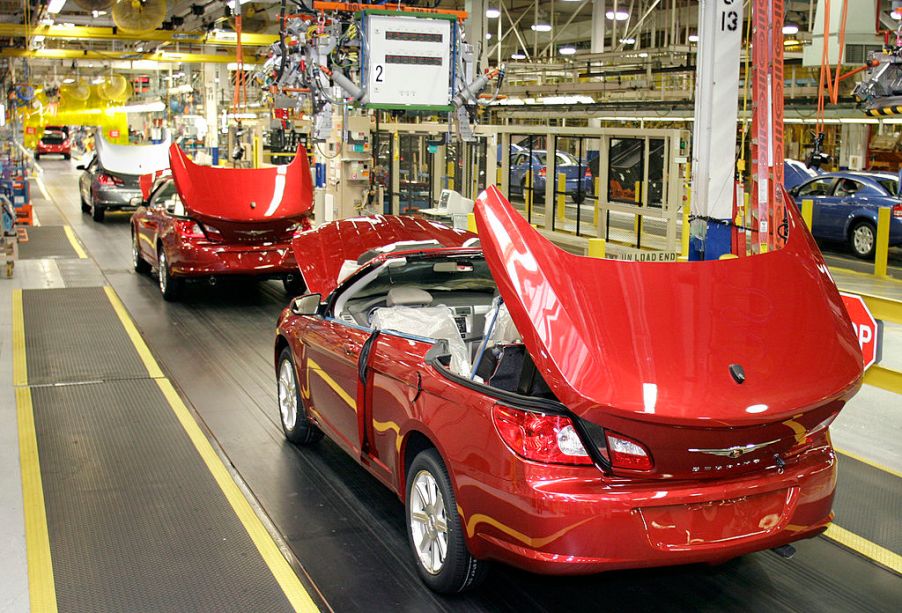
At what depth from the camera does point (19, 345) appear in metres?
9.63

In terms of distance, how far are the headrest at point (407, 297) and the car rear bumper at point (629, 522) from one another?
197 centimetres

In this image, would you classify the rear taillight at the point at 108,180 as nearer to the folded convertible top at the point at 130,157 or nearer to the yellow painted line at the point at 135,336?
the folded convertible top at the point at 130,157

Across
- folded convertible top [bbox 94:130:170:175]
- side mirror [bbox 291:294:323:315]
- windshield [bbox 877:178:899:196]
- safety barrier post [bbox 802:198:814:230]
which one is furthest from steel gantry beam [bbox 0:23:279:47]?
side mirror [bbox 291:294:323:315]

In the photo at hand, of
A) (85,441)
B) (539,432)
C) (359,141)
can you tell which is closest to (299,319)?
(85,441)

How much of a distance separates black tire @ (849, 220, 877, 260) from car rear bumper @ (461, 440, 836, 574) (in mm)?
15593

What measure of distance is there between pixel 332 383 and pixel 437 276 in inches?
38.9

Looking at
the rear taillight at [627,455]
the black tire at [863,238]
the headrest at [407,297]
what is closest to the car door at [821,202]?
the black tire at [863,238]

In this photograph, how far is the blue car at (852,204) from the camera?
17891 mm

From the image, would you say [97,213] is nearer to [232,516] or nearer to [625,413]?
[232,516]

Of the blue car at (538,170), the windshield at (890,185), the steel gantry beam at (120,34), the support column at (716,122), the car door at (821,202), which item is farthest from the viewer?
the steel gantry beam at (120,34)

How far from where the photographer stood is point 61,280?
13688 millimetres

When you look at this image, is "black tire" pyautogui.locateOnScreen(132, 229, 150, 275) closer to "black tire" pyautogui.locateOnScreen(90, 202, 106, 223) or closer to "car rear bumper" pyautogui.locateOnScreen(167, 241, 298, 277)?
"car rear bumper" pyautogui.locateOnScreen(167, 241, 298, 277)

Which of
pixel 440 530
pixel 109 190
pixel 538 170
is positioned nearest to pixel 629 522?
pixel 440 530

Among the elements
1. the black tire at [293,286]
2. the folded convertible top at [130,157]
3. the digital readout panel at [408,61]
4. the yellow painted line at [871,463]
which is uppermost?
the digital readout panel at [408,61]
